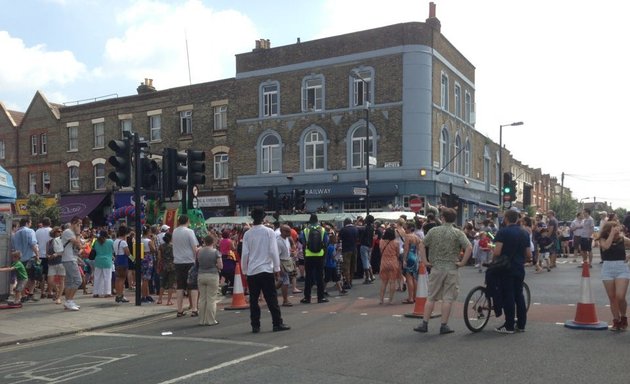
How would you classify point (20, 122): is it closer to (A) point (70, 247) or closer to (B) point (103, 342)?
(A) point (70, 247)

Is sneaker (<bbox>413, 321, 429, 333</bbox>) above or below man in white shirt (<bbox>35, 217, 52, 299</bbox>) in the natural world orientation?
below

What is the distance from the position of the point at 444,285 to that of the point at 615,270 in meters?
2.45

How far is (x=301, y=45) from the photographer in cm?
3306

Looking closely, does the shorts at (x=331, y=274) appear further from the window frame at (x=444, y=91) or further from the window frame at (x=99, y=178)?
the window frame at (x=99, y=178)

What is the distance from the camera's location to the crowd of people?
850cm

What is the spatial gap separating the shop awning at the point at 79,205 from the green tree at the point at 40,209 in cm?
80

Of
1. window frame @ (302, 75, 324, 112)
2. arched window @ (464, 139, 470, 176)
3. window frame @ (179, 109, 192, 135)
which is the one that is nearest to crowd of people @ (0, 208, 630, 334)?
window frame @ (302, 75, 324, 112)

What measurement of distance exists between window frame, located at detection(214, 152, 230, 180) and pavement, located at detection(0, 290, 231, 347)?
21.9 metres

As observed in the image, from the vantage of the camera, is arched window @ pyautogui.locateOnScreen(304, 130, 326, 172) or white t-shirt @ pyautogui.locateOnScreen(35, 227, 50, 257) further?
arched window @ pyautogui.locateOnScreen(304, 130, 326, 172)

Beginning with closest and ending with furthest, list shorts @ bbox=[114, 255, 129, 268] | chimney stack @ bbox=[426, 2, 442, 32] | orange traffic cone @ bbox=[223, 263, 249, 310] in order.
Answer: orange traffic cone @ bbox=[223, 263, 249, 310] → shorts @ bbox=[114, 255, 129, 268] → chimney stack @ bbox=[426, 2, 442, 32]

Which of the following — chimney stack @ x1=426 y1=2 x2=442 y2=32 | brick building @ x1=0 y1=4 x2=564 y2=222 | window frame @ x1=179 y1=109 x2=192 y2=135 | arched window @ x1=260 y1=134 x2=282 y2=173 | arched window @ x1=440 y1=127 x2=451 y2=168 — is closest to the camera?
brick building @ x1=0 y1=4 x2=564 y2=222

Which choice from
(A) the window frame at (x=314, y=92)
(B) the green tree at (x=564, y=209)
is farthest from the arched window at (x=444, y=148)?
(B) the green tree at (x=564, y=209)

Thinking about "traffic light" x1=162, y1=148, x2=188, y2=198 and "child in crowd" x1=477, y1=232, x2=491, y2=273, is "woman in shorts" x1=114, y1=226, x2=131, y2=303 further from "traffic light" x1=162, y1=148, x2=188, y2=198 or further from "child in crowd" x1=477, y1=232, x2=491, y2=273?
"child in crowd" x1=477, y1=232, x2=491, y2=273

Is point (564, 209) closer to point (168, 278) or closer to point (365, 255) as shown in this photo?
point (365, 255)
